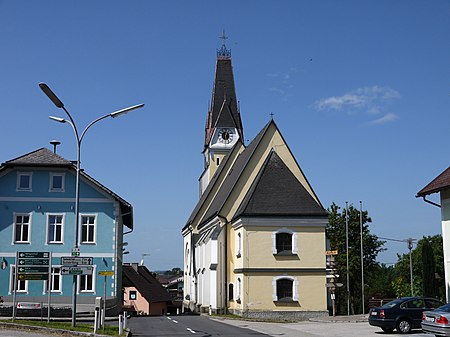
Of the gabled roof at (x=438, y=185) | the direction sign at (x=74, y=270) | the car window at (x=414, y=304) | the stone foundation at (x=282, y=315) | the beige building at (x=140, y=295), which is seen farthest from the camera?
the beige building at (x=140, y=295)

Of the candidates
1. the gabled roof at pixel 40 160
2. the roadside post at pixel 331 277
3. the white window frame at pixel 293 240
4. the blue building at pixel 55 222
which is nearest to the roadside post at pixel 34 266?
the blue building at pixel 55 222

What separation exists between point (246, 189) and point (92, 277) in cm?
1107

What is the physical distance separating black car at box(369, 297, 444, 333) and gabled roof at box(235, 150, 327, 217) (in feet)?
44.3

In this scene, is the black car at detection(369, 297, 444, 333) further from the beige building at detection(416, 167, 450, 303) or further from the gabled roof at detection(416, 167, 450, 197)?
the gabled roof at detection(416, 167, 450, 197)

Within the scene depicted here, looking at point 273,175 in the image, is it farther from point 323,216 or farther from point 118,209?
point 118,209

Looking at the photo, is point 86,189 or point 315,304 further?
point 86,189

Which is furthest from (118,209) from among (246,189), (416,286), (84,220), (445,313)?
(416,286)

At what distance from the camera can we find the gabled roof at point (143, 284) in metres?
65.7

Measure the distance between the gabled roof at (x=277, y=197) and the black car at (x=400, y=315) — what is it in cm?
1351

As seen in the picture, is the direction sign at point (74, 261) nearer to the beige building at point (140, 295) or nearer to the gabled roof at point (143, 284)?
the beige building at point (140, 295)

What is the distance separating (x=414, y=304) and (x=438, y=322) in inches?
187

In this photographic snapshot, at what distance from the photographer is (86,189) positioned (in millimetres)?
38594

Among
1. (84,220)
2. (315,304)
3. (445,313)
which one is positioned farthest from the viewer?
(84,220)

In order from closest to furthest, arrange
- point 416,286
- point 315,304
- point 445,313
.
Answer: point 445,313
point 315,304
point 416,286
